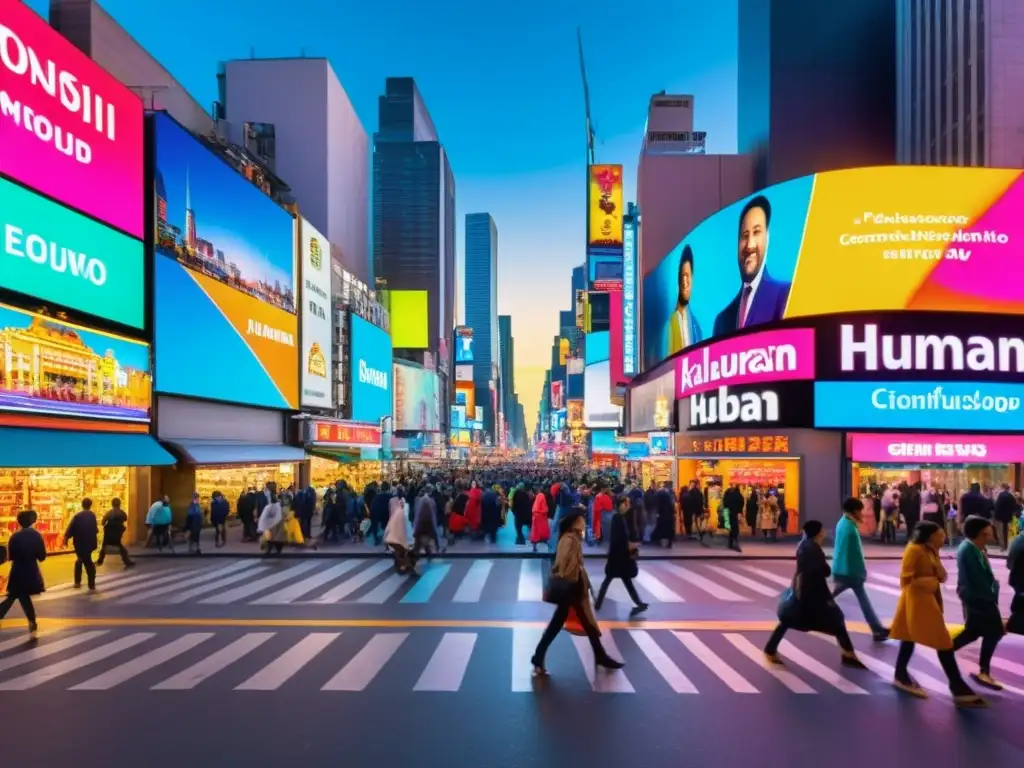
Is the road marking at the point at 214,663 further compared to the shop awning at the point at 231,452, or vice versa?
the shop awning at the point at 231,452

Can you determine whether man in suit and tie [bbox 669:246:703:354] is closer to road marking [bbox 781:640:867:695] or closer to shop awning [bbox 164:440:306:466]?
shop awning [bbox 164:440:306:466]

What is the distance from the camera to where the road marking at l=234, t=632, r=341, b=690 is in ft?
25.9

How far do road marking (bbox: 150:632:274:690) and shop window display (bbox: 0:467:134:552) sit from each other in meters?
11.7

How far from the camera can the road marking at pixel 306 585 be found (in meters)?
12.9

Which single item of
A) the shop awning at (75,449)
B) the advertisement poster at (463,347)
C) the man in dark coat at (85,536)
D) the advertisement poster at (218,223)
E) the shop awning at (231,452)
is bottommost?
the man in dark coat at (85,536)

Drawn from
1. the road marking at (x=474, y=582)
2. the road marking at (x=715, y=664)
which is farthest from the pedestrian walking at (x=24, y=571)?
the road marking at (x=715, y=664)

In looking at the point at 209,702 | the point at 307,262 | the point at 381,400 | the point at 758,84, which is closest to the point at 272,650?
the point at 209,702

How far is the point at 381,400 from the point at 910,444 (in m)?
39.8

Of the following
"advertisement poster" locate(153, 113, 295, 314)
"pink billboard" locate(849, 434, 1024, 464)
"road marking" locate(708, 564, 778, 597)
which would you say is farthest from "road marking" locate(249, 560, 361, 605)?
"pink billboard" locate(849, 434, 1024, 464)

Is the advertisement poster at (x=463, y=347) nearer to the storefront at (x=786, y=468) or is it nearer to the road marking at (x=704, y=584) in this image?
the storefront at (x=786, y=468)

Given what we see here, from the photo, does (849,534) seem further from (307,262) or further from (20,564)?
(307,262)

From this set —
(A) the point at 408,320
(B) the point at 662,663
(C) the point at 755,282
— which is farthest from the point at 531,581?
(A) the point at 408,320

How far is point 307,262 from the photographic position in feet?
131

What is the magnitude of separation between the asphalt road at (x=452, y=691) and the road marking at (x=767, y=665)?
0.13 feet
